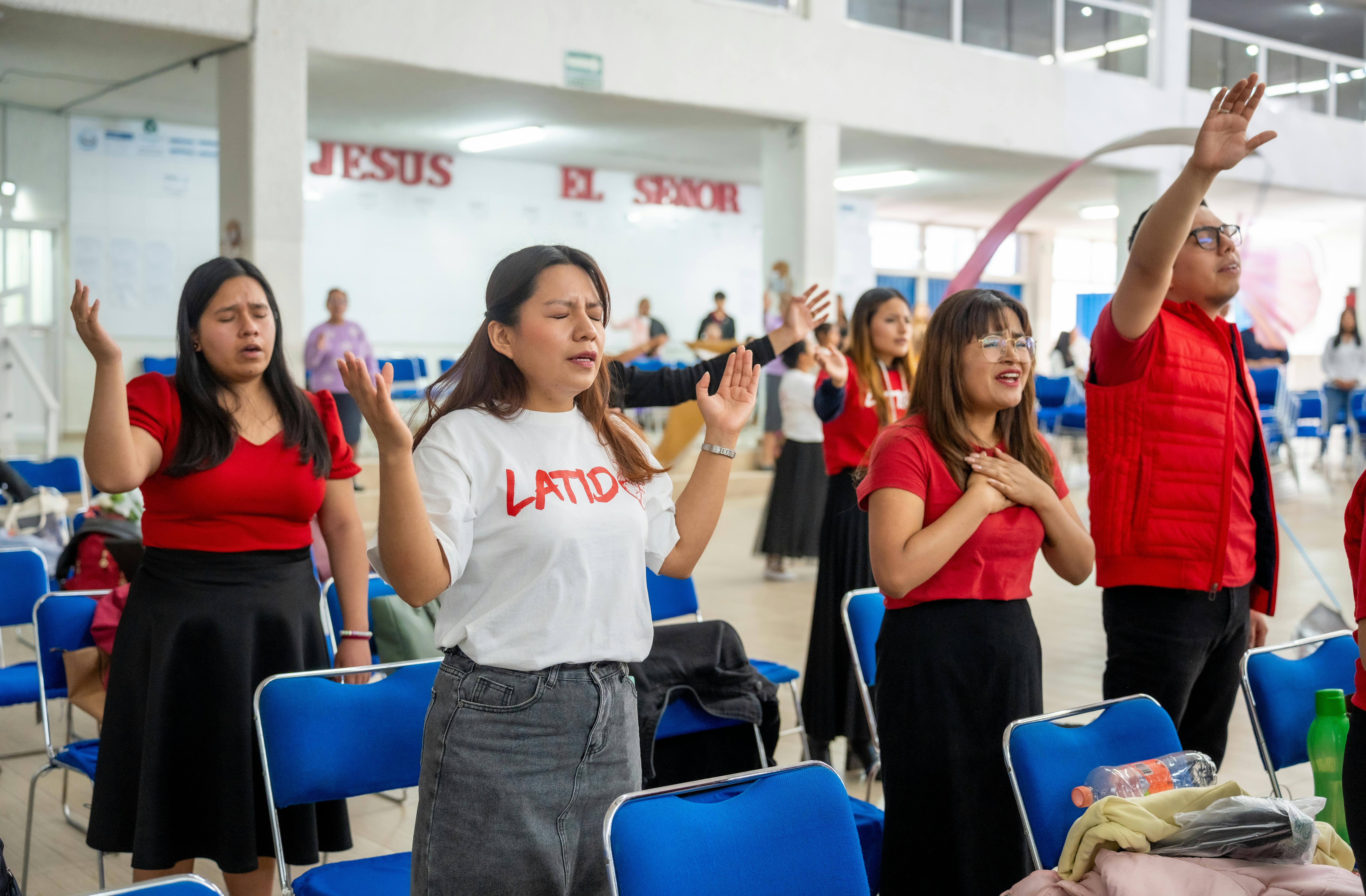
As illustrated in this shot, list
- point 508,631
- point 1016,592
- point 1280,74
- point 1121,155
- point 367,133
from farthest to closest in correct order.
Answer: point 1280,74, point 1121,155, point 367,133, point 1016,592, point 508,631

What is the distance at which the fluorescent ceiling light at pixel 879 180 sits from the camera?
13.6 meters

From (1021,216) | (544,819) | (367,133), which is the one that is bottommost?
(544,819)

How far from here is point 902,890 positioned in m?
2.09

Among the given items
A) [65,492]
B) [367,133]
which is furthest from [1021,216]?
[367,133]

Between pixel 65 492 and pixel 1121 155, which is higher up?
pixel 1121 155

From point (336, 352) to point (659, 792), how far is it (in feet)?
24.1

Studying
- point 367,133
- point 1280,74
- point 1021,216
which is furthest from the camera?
point 1280,74

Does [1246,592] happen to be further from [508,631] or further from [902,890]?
[508,631]

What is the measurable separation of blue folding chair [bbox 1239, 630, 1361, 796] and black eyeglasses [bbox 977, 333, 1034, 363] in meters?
0.83

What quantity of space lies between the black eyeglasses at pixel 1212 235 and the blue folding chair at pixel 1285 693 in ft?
2.70

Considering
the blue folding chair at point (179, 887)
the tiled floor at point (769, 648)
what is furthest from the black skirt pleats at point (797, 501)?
the blue folding chair at point (179, 887)

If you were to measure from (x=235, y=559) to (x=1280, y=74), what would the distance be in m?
15.1

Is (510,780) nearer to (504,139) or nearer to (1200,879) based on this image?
(1200,879)

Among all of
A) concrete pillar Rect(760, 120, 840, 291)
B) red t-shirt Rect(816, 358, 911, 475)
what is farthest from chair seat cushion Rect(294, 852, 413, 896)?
concrete pillar Rect(760, 120, 840, 291)
